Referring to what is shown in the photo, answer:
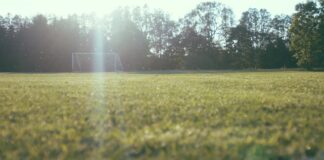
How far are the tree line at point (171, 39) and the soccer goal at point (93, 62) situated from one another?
280 centimetres

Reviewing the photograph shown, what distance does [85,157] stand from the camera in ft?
11.9

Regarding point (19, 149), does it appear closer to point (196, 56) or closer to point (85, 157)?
point (85, 157)

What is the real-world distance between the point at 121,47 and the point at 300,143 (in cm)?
6312

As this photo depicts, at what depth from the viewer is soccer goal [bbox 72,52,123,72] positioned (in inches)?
2235

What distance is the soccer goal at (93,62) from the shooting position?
5678 centimetres

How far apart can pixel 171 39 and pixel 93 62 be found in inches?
748

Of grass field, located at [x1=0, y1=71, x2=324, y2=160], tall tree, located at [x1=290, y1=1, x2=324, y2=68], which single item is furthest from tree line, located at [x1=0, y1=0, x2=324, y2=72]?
grass field, located at [x1=0, y1=71, x2=324, y2=160]

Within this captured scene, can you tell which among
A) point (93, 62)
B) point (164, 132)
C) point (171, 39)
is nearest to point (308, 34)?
point (171, 39)

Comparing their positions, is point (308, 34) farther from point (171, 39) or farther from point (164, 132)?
point (164, 132)

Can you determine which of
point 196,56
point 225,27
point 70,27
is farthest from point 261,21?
point 70,27

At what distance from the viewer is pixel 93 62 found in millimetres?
57031

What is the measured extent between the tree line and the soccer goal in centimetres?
280

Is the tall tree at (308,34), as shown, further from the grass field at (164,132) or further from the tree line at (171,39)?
the grass field at (164,132)

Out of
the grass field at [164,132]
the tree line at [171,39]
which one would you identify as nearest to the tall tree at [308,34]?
the tree line at [171,39]
